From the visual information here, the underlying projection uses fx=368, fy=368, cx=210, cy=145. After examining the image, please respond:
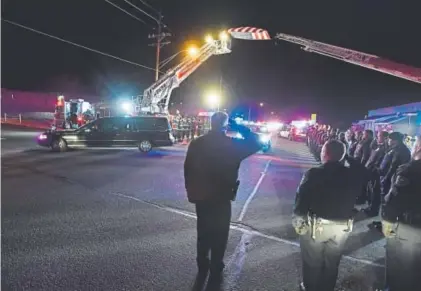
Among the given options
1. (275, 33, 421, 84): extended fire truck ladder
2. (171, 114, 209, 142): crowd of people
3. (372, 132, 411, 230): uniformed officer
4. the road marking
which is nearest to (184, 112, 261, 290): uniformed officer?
the road marking

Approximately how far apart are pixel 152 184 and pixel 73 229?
4.25 m

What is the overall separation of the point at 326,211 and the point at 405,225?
0.79 metres

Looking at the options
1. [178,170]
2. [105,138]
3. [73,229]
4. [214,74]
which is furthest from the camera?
[214,74]

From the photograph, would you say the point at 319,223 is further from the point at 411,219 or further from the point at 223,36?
the point at 223,36

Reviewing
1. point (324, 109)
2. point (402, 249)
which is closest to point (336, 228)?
point (402, 249)

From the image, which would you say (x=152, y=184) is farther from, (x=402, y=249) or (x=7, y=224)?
(x=402, y=249)

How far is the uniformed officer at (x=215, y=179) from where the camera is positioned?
403 cm

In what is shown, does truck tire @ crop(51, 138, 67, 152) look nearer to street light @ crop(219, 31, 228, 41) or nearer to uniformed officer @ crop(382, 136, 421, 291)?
street light @ crop(219, 31, 228, 41)

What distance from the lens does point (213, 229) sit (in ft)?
13.6

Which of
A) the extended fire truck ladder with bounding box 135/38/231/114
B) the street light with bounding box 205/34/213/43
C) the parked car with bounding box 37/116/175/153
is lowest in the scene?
the parked car with bounding box 37/116/175/153

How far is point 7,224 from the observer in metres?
5.92

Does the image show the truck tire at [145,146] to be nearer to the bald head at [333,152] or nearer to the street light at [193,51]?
the street light at [193,51]

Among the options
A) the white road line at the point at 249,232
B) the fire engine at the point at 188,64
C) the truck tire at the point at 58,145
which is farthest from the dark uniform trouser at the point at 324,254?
the fire engine at the point at 188,64

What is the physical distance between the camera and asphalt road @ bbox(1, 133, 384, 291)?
4145mm
